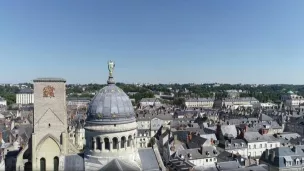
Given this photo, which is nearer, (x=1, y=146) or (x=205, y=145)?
(x=1, y=146)

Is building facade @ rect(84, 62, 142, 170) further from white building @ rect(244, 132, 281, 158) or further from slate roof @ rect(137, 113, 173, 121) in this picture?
slate roof @ rect(137, 113, 173, 121)

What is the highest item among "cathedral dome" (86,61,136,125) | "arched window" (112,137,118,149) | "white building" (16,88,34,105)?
"cathedral dome" (86,61,136,125)

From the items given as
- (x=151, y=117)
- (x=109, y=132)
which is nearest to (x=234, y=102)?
(x=151, y=117)

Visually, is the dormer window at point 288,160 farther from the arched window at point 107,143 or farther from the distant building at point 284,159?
the arched window at point 107,143

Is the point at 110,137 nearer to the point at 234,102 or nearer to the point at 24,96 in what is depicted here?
the point at 234,102

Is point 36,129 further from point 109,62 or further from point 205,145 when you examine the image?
point 205,145

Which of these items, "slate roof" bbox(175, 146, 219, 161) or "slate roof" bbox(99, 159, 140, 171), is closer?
"slate roof" bbox(99, 159, 140, 171)

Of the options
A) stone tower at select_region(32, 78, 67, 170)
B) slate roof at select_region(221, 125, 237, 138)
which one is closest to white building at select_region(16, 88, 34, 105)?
slate roof at select_region(221, 125, 237, 138)

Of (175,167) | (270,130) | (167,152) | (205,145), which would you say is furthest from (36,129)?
(270,130)
